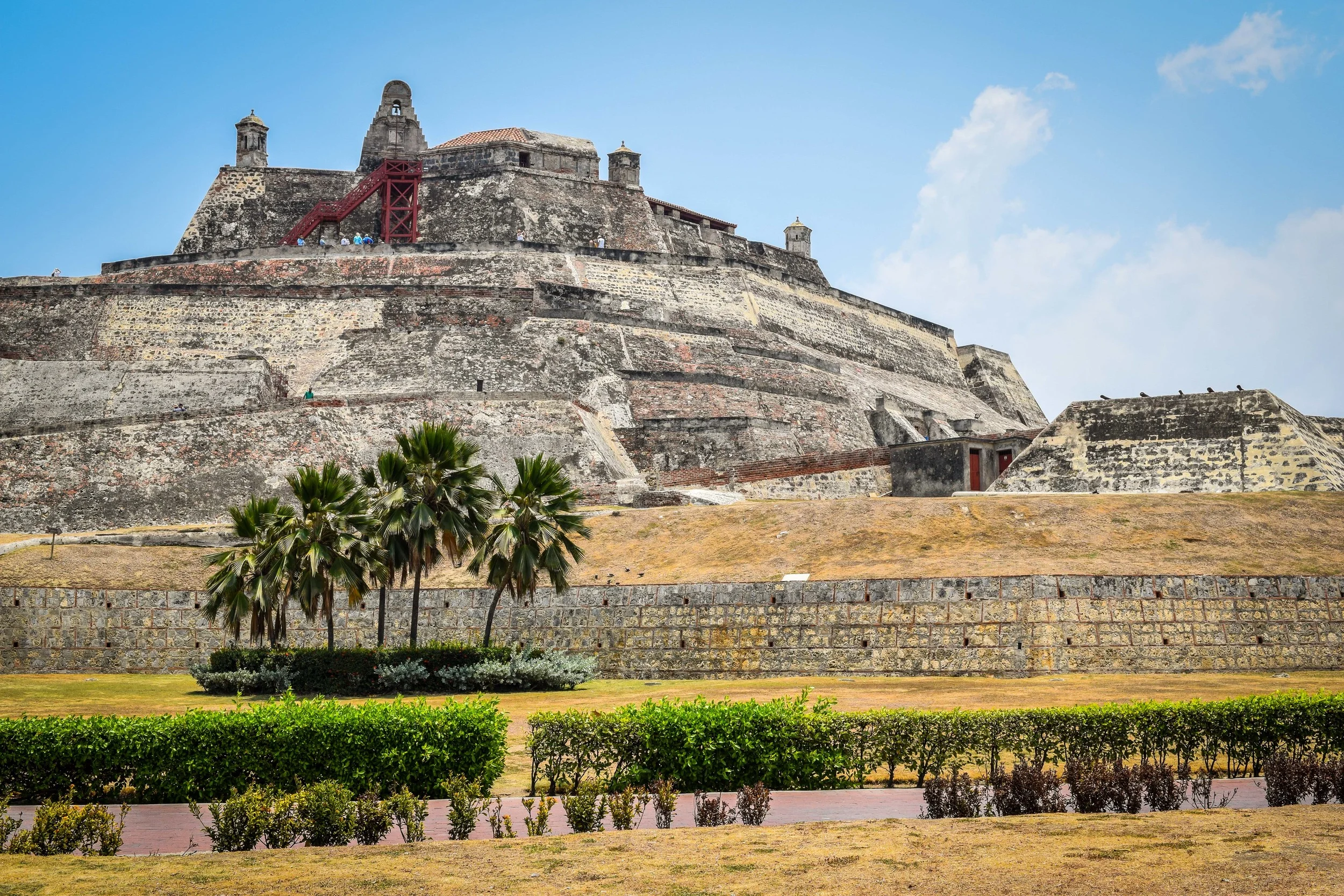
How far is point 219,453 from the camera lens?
3419 cm

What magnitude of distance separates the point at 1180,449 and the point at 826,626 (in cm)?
1186

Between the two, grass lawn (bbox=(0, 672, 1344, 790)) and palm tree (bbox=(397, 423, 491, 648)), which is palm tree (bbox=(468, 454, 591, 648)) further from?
grass lawn (bbox=(0, 672, 1344, 790))

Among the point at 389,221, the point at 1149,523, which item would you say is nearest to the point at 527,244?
the point at 389,221

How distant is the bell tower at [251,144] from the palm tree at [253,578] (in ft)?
120

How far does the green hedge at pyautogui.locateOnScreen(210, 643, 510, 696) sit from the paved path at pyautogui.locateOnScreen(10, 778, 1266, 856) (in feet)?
34.5

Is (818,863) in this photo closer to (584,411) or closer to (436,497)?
(436,497)

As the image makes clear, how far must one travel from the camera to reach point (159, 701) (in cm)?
2227

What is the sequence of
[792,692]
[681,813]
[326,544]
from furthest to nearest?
[326,544]
[792,692]
[681,813]

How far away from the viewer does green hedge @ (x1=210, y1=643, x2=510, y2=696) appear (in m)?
23.4

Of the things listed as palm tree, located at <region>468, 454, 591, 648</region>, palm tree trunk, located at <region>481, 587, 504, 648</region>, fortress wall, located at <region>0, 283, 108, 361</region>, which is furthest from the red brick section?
fortress wall, located at <region>0, 283, 108, 361</region>

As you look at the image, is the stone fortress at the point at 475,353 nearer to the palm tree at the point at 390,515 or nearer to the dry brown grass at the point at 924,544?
the dry brown grass at the point at 924,544

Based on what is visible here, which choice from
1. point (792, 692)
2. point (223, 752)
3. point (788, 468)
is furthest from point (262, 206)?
point (223, 752)

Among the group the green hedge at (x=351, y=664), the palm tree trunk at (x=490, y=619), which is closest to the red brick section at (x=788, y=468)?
the palm tree trunk at (x=490, y=619)

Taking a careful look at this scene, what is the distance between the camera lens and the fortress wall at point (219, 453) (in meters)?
32.7
